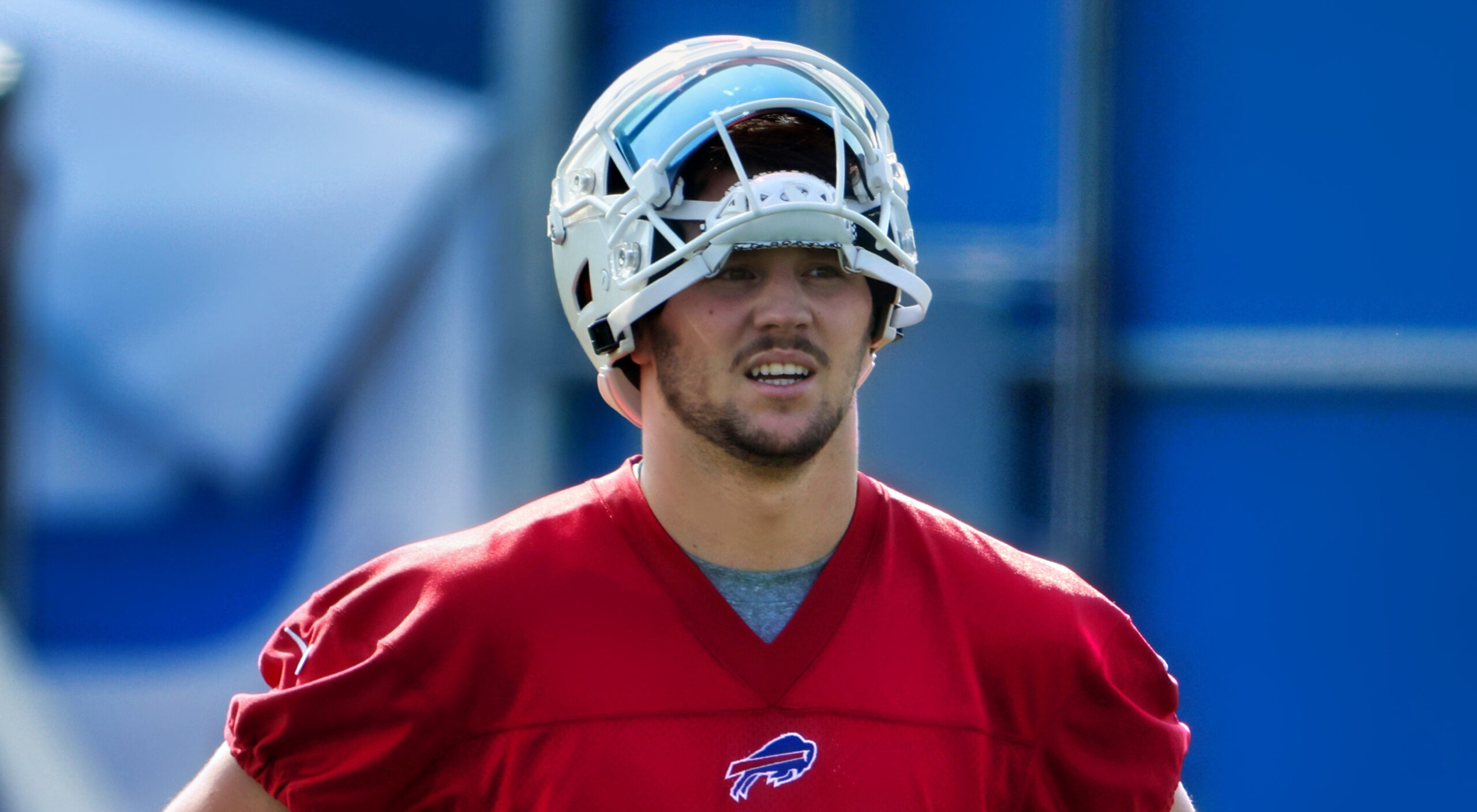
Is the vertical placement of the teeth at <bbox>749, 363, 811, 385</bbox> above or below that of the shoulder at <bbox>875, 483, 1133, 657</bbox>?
above

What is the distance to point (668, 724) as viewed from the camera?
1611 mm

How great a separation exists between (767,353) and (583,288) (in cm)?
37

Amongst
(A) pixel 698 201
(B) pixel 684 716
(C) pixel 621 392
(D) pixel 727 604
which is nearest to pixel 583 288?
(C) pixel 621 392

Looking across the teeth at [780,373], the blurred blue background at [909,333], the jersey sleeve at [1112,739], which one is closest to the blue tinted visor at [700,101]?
the teeth at [780,373]

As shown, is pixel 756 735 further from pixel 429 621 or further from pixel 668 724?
pixel 429 621

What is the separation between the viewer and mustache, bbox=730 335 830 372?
1.67m

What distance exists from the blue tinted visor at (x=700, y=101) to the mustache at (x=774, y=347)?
236 mm

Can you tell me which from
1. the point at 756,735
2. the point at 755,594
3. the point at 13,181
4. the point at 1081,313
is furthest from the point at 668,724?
the point at 13,181

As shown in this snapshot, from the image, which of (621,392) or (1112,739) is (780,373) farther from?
(1112,739)

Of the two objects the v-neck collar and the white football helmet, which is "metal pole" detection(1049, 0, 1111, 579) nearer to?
the white football helmet

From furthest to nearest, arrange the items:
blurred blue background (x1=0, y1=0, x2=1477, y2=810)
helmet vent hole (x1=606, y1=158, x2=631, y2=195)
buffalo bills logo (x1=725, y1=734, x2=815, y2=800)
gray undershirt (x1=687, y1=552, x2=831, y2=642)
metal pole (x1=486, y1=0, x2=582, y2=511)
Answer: metal pole (x1=486, y1=0, x2=582, y2=511)
blurred blue background (x1=0, y1=0, x2=1477, y2=810)
helmet vent hole (x1=606, y1=158, x2=631, y2=195)
gray undershirt (x1=687, y1=552, x2=831, y2=642)
buffalo bills logo (x1=725, y1=734, x2=815, y2=800)

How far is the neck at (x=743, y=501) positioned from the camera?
172cm

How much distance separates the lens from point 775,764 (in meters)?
1.61

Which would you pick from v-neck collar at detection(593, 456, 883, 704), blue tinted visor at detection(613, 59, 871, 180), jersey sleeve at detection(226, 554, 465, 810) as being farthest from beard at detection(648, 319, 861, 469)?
jersey sleeve at detection(226, 554, 465, 810)
